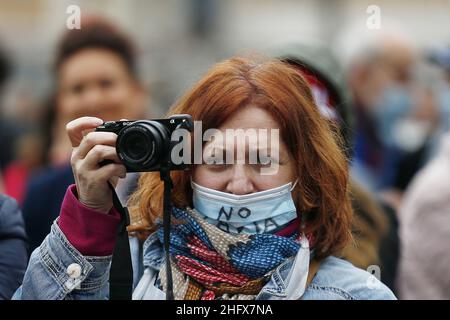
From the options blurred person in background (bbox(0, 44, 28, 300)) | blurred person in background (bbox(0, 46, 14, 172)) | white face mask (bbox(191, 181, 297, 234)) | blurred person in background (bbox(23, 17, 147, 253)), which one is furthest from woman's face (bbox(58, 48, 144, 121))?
blurred person in background (bbox(0, 46, 14, 172))

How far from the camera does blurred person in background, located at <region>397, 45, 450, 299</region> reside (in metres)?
3.71

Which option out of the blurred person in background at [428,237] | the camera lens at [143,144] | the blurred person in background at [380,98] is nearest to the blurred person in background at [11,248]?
the camera lens at [143,144]

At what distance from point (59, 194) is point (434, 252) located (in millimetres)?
1484

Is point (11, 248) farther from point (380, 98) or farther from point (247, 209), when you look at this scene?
point (380, 98)

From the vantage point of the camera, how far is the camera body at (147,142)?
2105 mm

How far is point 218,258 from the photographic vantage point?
2.29m

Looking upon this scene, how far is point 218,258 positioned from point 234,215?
103 millimetres

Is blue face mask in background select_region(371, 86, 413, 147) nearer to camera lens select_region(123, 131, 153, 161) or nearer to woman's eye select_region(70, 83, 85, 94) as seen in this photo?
woman's eye select_region(70, 83, 85, 94)

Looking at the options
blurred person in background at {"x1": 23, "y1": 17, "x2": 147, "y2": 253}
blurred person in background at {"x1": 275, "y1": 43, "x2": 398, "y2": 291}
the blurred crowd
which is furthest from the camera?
blurred person in background at {"x1": 23, "y1": 17, "x2": 147, "y2": 253}

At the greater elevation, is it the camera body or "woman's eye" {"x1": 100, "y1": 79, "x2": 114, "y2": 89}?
the camera body

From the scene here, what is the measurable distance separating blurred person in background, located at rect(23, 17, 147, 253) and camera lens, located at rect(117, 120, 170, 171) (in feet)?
3.11
